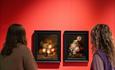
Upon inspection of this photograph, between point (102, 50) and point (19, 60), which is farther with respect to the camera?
point (102, 50)

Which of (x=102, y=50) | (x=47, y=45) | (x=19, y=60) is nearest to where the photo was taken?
(x=19, y=60)

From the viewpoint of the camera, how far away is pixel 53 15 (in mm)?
4168

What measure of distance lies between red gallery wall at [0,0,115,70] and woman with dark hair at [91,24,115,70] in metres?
1.45

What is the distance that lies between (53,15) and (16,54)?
5.66 feet

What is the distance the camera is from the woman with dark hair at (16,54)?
2.51m

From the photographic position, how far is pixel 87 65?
13.7 ft

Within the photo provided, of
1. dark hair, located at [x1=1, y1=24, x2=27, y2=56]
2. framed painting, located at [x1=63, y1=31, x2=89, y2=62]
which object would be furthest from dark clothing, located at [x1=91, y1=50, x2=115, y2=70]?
framed painting, located at [x1=63, y1=31, x2=89, y2=62]

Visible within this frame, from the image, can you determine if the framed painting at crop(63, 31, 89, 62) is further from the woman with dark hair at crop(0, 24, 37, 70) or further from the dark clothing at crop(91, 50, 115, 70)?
the woman with dark hair at crop(0, 24, 37, 70)

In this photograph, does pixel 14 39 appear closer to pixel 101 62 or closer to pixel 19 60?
pixel 19 60

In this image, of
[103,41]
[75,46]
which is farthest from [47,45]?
[103,41]

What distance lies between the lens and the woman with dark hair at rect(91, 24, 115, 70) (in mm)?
2605

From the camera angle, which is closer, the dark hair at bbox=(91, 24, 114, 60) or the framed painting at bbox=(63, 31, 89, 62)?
the dark hair at bbox=(91, 24, 114, 60)

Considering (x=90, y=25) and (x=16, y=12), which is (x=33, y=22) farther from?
(x=90, y=25)

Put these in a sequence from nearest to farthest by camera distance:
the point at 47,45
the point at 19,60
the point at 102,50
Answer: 1. the point at 19,60
2. the point at 102,50
3. the point at 47,45
